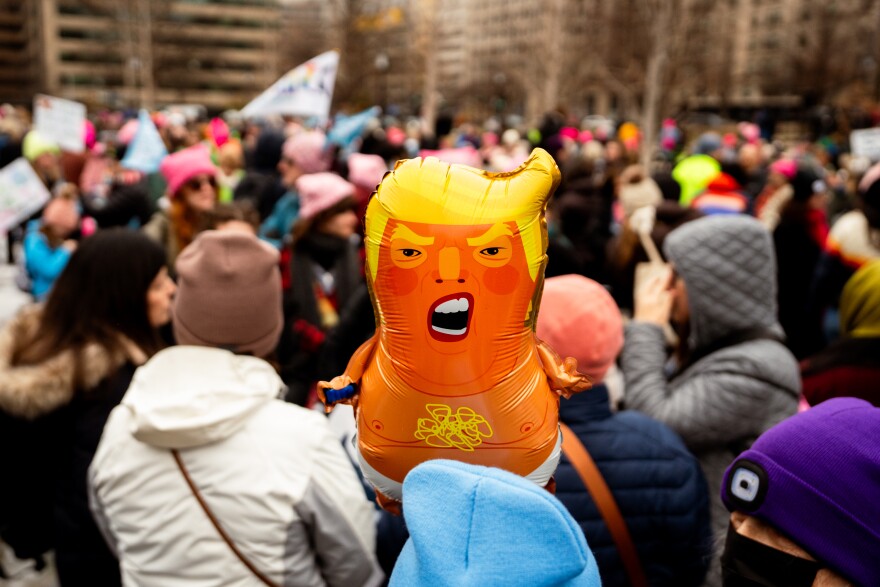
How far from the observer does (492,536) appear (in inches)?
39.4

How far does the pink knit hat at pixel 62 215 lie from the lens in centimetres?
505

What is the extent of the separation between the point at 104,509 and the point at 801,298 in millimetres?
4791

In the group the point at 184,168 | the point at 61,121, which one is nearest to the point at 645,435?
the point at 184,168

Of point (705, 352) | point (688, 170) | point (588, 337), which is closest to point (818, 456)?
point (588, 337)

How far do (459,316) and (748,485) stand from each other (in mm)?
715

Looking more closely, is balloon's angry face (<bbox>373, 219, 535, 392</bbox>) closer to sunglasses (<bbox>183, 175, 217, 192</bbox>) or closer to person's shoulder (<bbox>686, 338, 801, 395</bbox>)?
person's shoulder (<bbox>686, 338, 801, 395</bbox>)

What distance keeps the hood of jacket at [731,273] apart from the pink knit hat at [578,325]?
781mm

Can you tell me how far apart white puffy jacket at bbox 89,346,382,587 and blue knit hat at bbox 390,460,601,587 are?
0.99 m

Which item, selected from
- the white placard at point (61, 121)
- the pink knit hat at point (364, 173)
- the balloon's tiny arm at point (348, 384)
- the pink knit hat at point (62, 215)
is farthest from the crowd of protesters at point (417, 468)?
the white placard at point (61, 121)

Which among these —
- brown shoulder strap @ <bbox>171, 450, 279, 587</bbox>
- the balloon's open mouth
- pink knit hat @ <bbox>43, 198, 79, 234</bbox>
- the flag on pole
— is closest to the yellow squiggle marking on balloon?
the balloon's open mouth

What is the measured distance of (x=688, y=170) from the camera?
275 inches

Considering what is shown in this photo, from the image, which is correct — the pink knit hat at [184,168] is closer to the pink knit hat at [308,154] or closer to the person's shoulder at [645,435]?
the pink knit hat at [308,154]

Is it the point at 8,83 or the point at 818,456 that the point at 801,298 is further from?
the point at 8,83

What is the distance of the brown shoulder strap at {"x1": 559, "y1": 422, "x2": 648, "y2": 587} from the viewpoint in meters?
2.01
